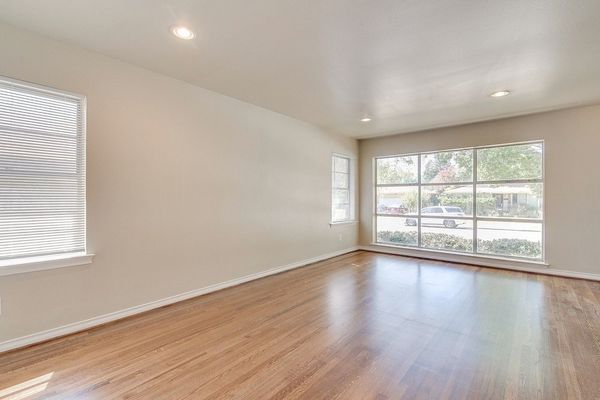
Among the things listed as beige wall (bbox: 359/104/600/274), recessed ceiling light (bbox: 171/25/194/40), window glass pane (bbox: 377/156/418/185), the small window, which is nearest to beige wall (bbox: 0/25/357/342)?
recessed ceiling light (bbox: 171/25/194/40)

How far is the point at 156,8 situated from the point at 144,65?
3.55ft

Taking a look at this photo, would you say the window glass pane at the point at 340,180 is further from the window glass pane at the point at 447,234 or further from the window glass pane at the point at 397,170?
the window glass pane at the point at 447,234

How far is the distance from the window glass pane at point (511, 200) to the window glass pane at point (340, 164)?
267cm

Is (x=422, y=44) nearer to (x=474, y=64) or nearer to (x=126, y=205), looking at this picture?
(x=474, y=64)

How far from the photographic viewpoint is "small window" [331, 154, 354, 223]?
6199 mm


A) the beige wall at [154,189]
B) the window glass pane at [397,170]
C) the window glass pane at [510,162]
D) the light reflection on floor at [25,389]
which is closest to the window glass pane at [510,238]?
the window glass pane at [510,162]

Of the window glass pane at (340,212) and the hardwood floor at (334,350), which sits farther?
the window glass pane at (340,212)

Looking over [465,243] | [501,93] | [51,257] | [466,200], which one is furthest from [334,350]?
[466,200]

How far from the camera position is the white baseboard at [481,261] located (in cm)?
443

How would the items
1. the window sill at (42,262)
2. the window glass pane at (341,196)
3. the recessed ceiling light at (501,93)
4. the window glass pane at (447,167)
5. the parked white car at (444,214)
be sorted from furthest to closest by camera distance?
the window glass pane at (341,196), the parked white car at (444,214), the window glass pane at (447,167), the recessed ceiling light at (501,93), the window sill at (42,262)

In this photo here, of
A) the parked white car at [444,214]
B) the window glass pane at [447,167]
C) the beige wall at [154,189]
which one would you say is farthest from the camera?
the parked white car at [444,214]

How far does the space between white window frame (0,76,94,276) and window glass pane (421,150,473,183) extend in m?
5.72

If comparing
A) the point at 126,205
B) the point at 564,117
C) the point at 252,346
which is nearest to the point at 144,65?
the point at 126,205

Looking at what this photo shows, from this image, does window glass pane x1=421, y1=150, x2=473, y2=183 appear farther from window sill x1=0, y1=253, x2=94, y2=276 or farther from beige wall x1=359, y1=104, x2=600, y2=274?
window sill x1=0, y1=253, x2=94, y2=276
